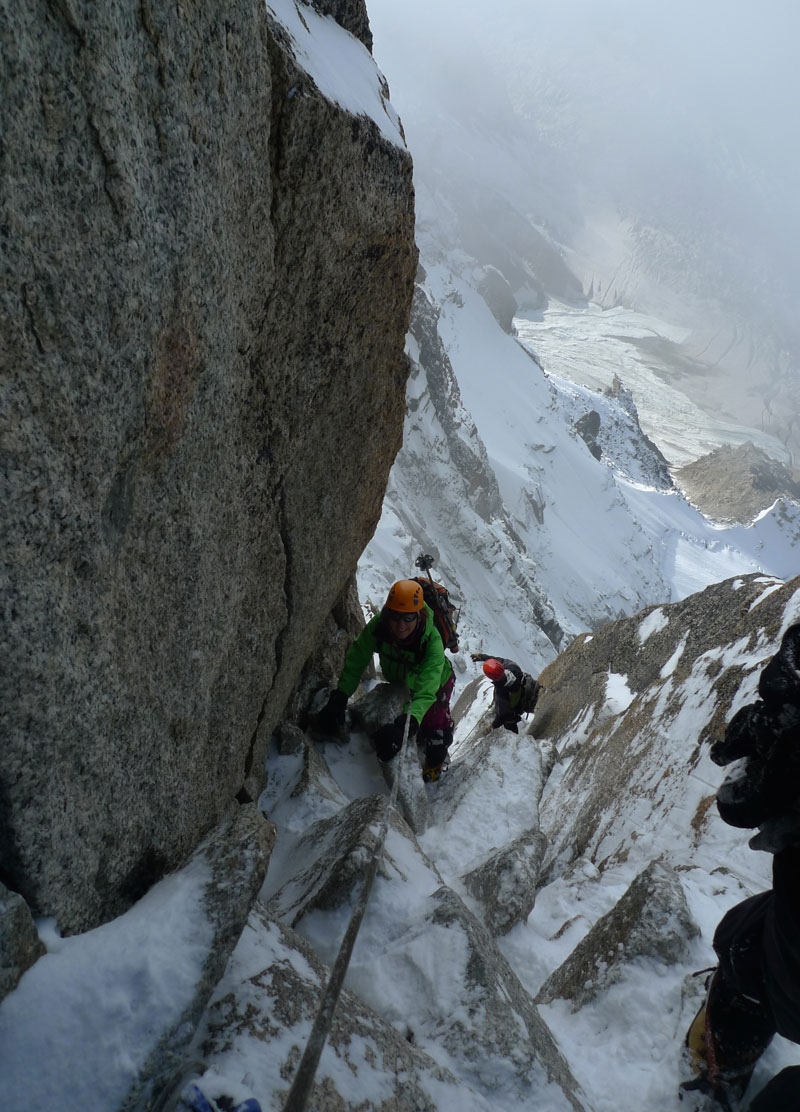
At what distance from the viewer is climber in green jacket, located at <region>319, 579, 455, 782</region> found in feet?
19.7

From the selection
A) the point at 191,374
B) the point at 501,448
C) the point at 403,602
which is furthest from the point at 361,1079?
the point at 501,448

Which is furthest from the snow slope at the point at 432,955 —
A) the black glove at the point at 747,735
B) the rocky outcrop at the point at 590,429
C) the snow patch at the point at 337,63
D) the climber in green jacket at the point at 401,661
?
the rocky outcrop at the point at 590,429

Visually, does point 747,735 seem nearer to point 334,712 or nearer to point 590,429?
point 334,712

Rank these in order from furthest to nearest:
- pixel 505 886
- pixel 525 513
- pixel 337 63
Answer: pixel 525 513
pixel 505 886
pixel 337 63

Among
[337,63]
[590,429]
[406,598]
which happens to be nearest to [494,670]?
[406,598]

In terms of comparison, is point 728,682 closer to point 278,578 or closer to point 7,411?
point 278,578

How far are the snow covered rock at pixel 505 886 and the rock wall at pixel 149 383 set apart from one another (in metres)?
2.20

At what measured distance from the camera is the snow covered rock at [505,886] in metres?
4.63

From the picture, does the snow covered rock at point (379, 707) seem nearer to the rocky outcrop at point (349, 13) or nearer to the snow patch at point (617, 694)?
the snow patch at point (617, 694)

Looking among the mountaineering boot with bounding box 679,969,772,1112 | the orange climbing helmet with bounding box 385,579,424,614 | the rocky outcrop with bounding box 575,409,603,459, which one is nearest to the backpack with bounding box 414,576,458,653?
the orange climbing helmet with bounding box 385,579,424,614

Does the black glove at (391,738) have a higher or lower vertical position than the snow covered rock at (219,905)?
lower

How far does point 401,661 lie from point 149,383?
15.8 feet

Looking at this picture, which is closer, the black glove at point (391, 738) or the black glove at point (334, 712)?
the black glove at point (391, 738)

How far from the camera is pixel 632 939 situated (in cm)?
379
